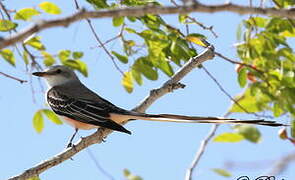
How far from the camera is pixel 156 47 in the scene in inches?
166

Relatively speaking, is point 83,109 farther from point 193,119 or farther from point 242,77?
point 242,77

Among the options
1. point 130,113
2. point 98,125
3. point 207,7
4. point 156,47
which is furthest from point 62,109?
point 207,7

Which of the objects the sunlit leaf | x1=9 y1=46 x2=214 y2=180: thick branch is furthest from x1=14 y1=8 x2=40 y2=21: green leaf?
the sunlit leaf

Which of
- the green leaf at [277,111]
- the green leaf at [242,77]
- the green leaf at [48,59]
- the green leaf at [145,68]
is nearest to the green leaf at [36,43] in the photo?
the green leaf at [48,59]

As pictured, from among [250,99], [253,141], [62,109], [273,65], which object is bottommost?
[253,141]

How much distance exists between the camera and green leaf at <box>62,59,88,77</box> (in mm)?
4703

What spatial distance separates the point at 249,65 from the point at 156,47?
0.80 m

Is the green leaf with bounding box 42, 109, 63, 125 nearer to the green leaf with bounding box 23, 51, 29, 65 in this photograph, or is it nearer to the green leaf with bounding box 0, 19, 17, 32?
the green leaf with bounding box 23, 51, 29, 65

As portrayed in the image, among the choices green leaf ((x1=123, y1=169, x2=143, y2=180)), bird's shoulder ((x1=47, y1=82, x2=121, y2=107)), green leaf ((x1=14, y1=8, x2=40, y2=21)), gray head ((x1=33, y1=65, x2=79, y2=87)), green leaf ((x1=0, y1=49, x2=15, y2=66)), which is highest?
gray head ((x1=33, y1=65, x2=79, y2=87))

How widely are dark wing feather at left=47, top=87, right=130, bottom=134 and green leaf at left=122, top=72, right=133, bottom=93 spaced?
66 cm

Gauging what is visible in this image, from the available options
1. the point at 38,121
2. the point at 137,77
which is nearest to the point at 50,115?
the point at 38,121

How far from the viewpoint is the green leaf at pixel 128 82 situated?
468cm

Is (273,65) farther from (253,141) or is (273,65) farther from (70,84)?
(70,84)

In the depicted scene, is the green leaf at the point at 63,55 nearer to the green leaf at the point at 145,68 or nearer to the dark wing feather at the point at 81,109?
the green leaf at the point at 145,68
